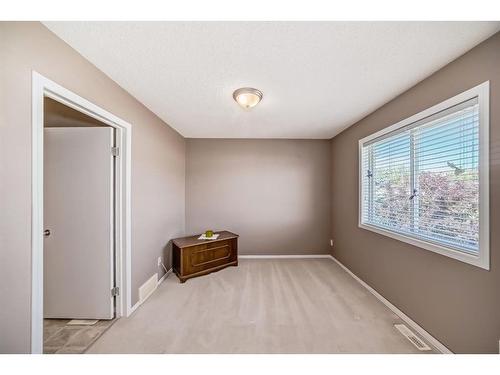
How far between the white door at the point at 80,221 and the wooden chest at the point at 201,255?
986 millimetres

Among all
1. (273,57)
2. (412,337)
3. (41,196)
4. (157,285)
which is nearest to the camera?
(41,196)

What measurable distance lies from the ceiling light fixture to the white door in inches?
50.9

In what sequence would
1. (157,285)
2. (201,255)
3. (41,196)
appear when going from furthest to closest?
(201,255)
(157,285)
(41,196)

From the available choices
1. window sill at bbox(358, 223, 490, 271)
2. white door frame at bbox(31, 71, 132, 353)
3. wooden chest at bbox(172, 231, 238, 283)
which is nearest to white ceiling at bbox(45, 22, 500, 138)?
white door frame at bbox(31, 71, 132, 353)

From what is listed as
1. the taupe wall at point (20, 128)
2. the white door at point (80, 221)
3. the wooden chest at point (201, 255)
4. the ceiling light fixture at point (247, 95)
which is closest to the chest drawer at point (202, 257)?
A: the wooden chest at point (201, 255)

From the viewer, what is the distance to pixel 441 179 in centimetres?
165

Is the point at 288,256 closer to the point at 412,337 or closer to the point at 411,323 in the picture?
the point at 411,323

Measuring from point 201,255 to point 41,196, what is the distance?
7.17 ft

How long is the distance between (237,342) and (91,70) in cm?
246

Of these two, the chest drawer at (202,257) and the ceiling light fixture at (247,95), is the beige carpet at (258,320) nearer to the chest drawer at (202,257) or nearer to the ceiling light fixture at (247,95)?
the chest drawer at (202,257)

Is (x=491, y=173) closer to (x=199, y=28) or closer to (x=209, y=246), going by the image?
(x=199, y=28)

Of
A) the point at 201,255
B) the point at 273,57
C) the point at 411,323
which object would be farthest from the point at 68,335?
the point at 411,323

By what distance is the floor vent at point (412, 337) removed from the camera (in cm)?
160

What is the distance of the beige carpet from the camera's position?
163cm
